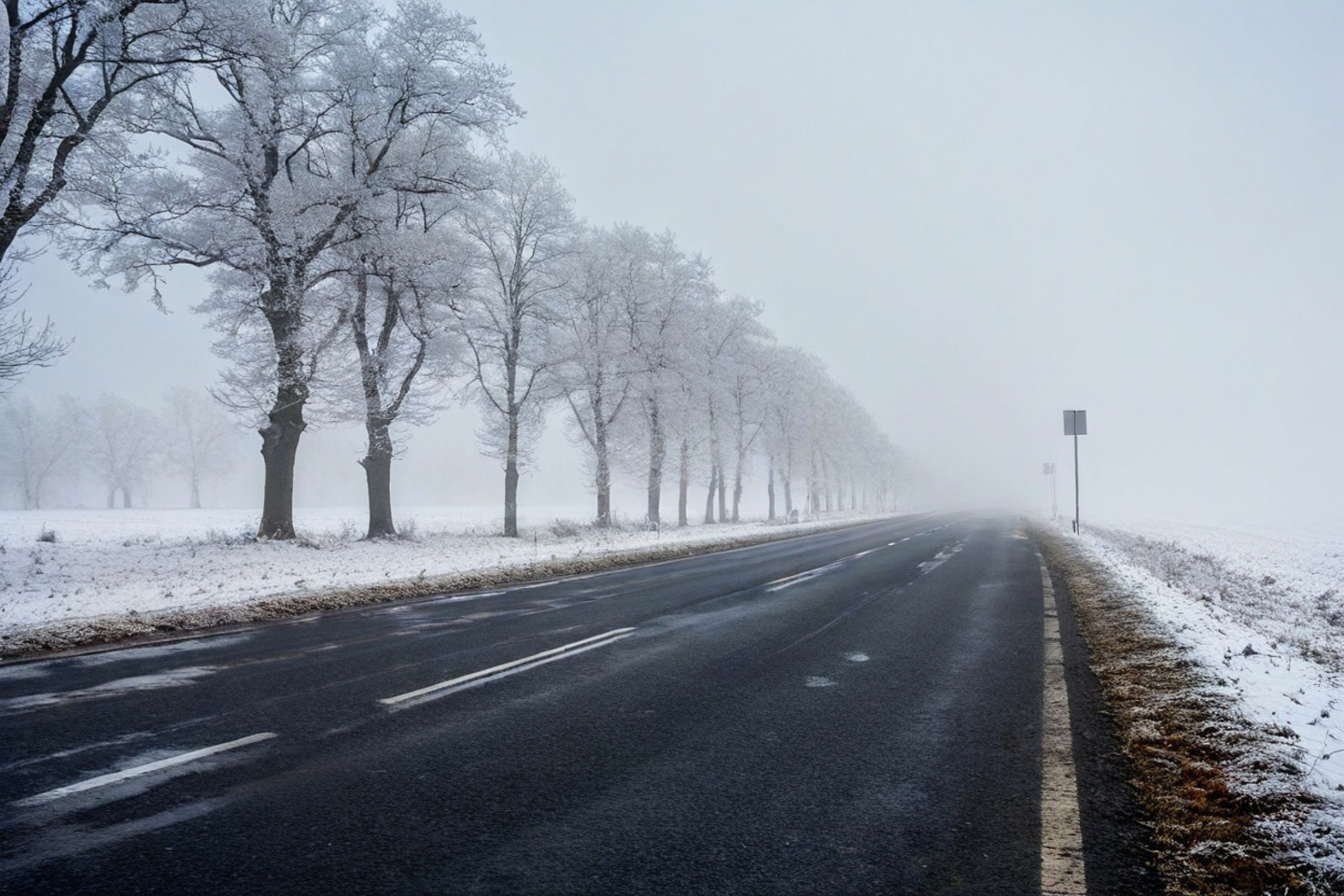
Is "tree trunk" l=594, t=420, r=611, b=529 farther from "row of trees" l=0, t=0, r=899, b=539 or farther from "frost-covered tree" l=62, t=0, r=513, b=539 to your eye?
"frost-covered tree" l=62, t=0, r=513, b=539

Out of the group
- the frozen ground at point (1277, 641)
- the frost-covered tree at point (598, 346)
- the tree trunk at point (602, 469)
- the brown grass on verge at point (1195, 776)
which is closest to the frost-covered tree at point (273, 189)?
the frost-covered tree at point (598, 346)

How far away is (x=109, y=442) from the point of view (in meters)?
66.2

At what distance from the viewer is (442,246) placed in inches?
705

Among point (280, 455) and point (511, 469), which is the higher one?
point (280, 455)

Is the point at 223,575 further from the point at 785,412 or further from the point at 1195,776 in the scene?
the point at 785,412

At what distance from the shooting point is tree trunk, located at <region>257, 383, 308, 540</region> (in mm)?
17000

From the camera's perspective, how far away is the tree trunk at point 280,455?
17.0m

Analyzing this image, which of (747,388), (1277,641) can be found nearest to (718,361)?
(747,388)

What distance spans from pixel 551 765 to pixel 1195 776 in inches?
149

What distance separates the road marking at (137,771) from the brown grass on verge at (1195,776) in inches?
203

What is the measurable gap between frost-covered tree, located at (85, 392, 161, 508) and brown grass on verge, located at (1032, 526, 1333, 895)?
83.1 meters

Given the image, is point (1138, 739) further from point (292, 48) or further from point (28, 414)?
point (28, 414)

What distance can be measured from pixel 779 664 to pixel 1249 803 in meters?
3.85

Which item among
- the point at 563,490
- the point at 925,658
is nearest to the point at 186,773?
the point at 925,658
